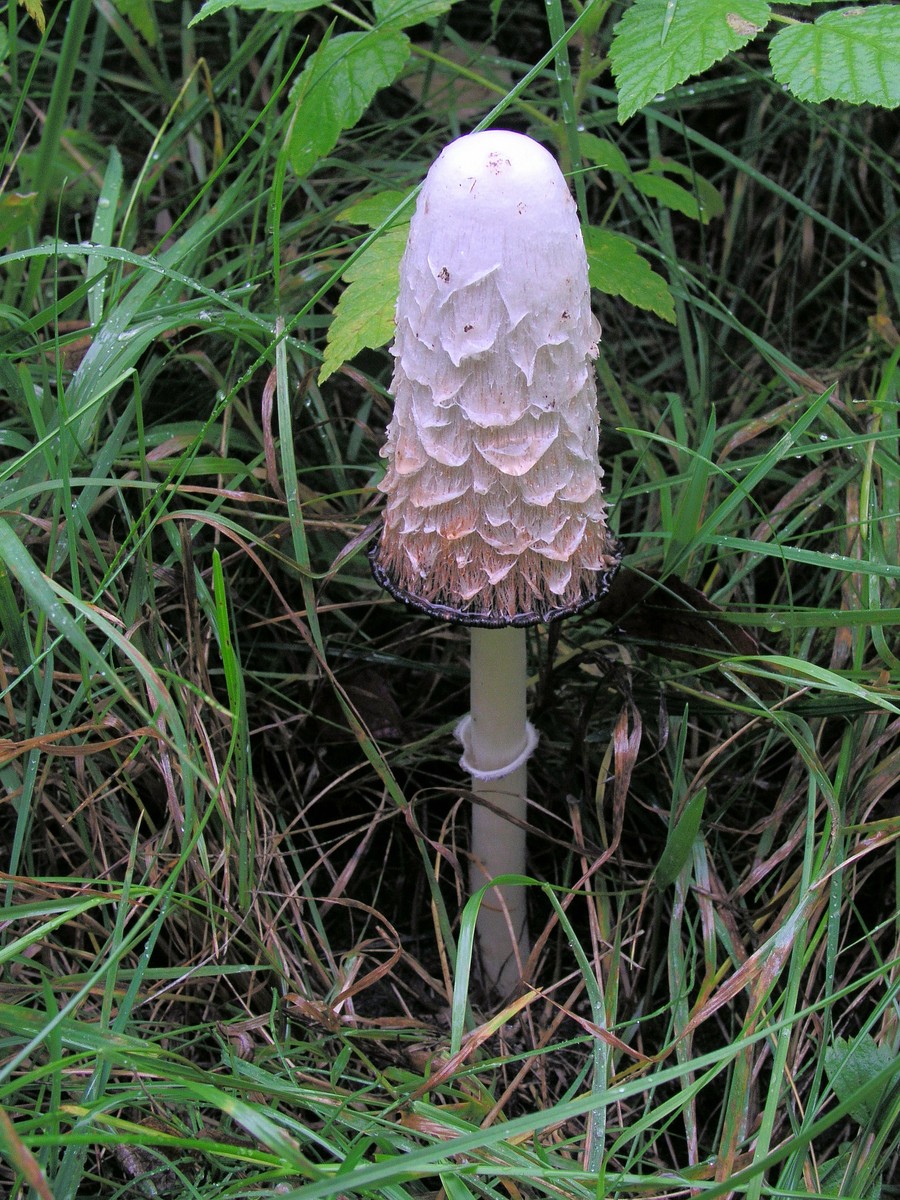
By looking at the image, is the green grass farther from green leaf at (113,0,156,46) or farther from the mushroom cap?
the mushroom cap

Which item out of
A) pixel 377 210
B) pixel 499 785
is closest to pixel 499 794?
pixel 499 785

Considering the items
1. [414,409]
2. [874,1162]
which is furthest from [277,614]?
[874,1162]

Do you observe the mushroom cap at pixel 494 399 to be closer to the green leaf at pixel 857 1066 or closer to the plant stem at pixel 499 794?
the plant stem at pixel 499 794

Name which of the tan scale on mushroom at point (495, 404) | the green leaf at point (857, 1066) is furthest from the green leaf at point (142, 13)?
the green leaf at point (857, 1066)

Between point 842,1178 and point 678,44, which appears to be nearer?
point 842,1178

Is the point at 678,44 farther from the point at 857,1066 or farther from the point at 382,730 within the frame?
the point at 857,1066
